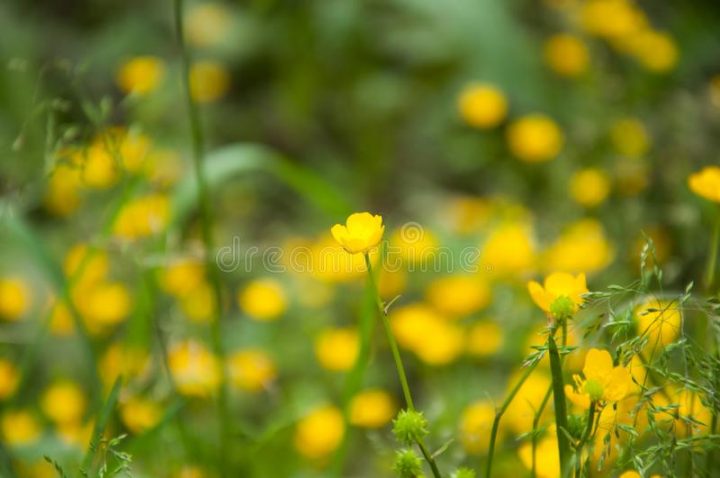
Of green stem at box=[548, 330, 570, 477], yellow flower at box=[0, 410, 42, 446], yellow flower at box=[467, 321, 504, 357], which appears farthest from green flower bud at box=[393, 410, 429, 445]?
yellow flower at box=[467, 321, 504, 357]

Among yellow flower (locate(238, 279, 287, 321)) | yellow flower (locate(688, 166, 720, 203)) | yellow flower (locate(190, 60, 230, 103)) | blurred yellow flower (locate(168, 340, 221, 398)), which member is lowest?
blurred yellow flower (locate(168, 340, 221, 398))

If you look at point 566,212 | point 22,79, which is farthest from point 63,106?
point 22,79

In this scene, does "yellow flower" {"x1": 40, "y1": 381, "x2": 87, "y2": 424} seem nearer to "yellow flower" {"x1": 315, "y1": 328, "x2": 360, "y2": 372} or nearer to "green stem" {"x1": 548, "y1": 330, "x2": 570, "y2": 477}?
"yellow flower" {"x1": 315, "y1": 328, "x2": 360, "y2": 372}

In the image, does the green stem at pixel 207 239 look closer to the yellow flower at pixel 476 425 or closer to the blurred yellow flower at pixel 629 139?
the yellow flower at pixel 476 425

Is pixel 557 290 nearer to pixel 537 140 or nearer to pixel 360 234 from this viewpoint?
pixel 360 234

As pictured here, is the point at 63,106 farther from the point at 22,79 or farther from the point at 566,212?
the point at 22,79

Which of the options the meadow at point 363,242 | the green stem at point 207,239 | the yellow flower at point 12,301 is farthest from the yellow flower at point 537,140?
the yellow flower at point 12,301
